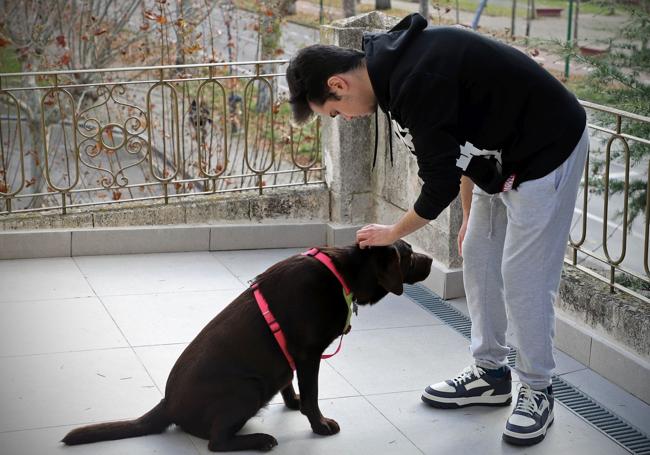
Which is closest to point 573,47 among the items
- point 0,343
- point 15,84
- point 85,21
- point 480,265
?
point 480,265

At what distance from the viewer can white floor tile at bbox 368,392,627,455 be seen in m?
3.91

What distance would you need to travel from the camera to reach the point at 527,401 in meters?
4.00

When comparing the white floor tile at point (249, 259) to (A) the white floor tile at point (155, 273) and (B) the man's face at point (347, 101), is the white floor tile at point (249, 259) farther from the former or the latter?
(B) the man's face at point (347, 101)

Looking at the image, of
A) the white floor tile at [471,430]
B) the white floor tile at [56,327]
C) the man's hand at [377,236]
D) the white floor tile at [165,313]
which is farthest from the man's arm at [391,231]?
the white floor tile at [56,327]

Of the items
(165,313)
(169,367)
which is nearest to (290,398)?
(169,367)

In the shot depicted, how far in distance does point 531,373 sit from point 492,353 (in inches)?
13.0

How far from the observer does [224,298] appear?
5.62m

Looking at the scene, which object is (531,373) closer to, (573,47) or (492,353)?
(492,353)

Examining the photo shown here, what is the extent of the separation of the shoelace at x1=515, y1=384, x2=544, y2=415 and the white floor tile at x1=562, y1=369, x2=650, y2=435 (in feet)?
1.74

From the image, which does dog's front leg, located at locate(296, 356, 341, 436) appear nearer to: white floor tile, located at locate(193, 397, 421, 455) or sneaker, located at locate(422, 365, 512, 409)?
white floor tile, located at locate(193, 397, 421, 455)

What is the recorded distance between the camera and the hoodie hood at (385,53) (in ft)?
11.3

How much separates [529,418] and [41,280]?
3.41 m

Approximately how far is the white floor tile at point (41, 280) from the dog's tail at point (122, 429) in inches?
77.1

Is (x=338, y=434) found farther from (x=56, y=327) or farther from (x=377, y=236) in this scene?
(x=56, y=327)
